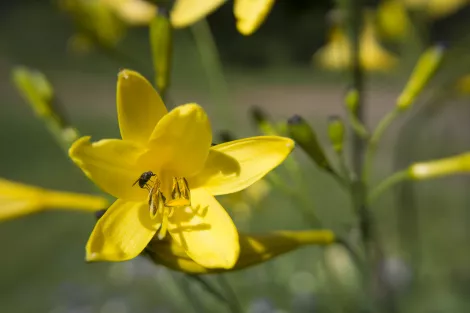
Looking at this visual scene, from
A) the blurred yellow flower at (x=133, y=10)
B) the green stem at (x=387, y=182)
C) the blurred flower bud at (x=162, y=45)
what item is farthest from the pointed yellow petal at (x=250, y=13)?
the blurred yellow flower at (x=133, y=10)

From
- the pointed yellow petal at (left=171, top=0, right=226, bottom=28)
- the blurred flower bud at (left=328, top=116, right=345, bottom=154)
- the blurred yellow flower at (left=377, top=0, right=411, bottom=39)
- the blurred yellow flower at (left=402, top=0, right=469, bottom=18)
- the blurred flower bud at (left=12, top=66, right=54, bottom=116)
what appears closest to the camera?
the pointed yellow petal at (left=171, top=0, right=226, bottom=28)

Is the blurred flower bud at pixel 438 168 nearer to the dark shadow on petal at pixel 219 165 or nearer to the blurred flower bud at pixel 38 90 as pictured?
the dark shadow on petal at pixel 219 165

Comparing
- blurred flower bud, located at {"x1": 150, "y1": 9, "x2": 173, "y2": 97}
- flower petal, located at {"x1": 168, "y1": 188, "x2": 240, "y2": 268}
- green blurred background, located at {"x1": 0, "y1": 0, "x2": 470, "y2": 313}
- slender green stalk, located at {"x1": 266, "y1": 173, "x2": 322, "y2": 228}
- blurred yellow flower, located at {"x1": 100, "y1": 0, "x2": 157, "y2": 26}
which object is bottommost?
green blurred background, located at {"x1": 0, "y1": 0, "x2": 470, "y2": 313}

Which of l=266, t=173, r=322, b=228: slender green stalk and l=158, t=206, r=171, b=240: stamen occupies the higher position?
l=158, t=206, r=171, b=240: stamen

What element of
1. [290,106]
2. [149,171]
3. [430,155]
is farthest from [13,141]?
[149,171]

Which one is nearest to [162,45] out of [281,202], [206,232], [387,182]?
[206,232]

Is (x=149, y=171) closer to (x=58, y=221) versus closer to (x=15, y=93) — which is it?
(x=58, y=221)

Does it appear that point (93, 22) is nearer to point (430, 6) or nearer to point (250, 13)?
point (250, 13)

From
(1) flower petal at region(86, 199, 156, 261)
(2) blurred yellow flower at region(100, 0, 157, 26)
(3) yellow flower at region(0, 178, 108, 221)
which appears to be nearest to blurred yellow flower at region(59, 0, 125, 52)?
(2) blurred yellow flower at region(100, 0, 157, 26)

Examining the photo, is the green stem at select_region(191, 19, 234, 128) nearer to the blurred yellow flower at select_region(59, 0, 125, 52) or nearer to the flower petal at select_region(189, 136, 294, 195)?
the blurred yellow flower at select_region(59, 0, 125, 52)
